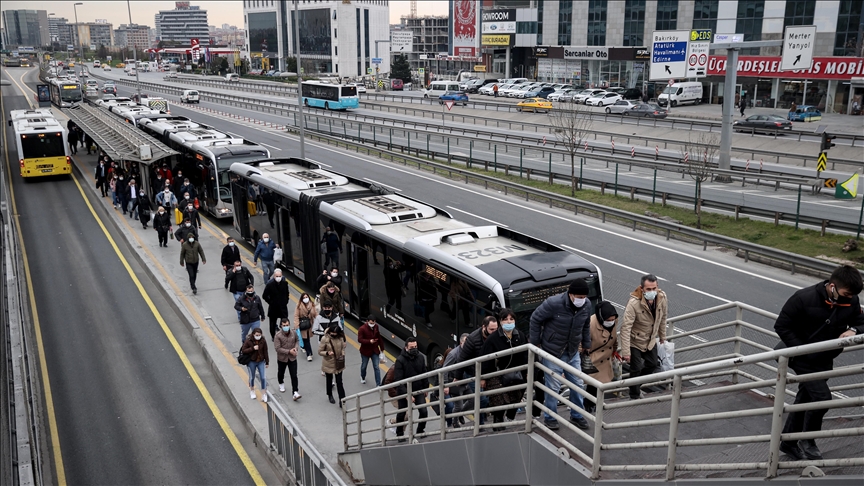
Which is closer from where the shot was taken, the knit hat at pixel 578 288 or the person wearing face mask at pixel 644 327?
the knit hat at pixel 578 288

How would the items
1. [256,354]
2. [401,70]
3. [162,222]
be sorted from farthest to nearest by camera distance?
[401,70] → [162,222] → [256,354]

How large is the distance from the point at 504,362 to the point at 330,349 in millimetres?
4620

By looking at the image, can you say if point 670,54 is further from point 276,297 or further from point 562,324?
point 562,324

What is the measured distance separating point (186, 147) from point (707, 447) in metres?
25.8

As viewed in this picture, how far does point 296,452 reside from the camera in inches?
376

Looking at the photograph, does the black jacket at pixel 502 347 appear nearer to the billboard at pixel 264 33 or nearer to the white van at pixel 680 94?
the white van at pixel 680 94

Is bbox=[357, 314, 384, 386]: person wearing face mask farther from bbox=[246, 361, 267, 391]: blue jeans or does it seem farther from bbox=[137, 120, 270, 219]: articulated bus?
bbox=[137, 120, 270, 219]: articulated bus

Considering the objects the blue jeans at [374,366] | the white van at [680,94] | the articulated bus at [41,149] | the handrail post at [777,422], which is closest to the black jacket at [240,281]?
the blue jeans at [374,366]

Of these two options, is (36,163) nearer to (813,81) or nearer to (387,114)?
(387,114)

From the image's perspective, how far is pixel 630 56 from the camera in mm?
79000

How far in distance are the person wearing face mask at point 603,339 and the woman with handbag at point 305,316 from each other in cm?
611

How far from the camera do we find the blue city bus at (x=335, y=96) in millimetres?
67375

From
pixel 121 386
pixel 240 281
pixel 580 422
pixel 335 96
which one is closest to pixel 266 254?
pixel 240 281

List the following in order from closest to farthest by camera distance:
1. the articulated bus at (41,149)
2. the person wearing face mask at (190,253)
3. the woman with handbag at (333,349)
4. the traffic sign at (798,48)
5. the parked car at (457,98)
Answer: the woman with handbag at (333,349), the person wearing face mask at (190,253), the traffic sign at (798,48), the articulated bus at (41,149), the parked car at (457,98)
